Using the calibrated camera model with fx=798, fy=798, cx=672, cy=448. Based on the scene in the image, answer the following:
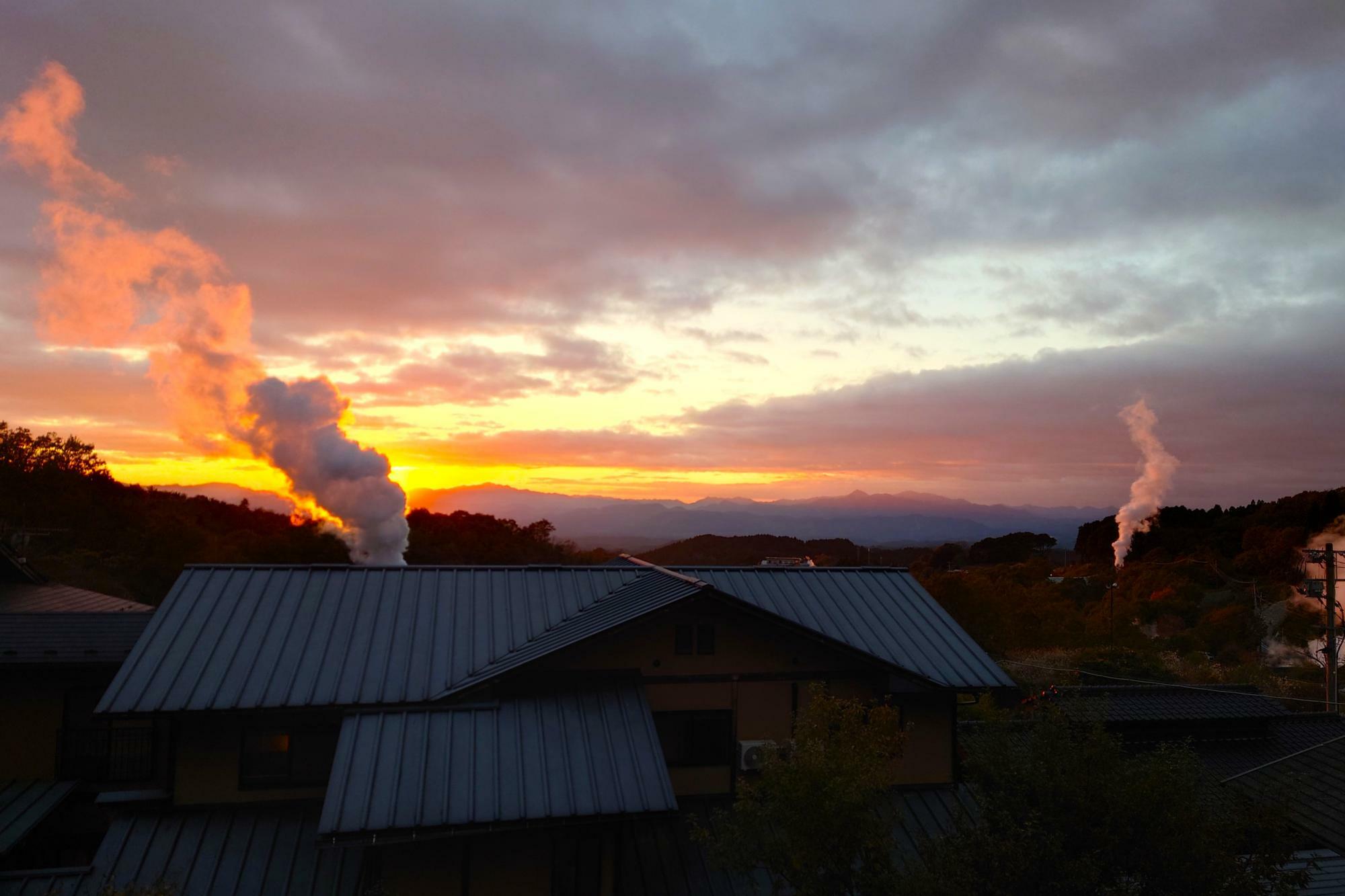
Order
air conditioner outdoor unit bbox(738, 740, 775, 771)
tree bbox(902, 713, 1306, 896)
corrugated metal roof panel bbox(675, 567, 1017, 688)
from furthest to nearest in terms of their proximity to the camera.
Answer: corrugated metal roof panel bbox(675, 567, 1017, 688) → air conditioner outdoor unit bbox(738, 740, 775, 771) → tree bbox(902, 713, 1306, 896)

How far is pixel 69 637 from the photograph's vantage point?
2169 centimetres

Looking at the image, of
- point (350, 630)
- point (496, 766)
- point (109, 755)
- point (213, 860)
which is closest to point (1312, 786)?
point (496, 766)

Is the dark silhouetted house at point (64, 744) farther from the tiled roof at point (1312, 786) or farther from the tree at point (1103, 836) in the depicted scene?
the tiled roof at point (1312, 786)

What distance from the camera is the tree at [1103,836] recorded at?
10.5 meters

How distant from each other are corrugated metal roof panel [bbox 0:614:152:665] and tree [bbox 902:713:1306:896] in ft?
63.9

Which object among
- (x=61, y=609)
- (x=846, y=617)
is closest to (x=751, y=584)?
(x=846, y=617)

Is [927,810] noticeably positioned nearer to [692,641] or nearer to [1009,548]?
[692,641]

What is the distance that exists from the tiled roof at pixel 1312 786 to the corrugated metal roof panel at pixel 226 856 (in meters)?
19.1

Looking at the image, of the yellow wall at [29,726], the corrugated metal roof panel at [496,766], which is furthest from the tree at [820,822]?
the yellow wall at [29,726]

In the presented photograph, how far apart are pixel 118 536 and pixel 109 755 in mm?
59311

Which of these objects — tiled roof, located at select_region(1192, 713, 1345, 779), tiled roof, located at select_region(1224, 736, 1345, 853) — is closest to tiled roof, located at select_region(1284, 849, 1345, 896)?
tiled roof, located at select_region(1224, 736, 1345, 853)

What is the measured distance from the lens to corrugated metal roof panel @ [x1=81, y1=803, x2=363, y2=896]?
46.1 feet

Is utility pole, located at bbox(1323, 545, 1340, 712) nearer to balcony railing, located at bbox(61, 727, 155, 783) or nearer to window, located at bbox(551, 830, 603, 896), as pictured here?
window, located at bbox(551, 830, 603, 896)

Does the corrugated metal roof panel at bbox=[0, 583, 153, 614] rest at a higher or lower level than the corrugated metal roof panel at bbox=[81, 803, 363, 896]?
higher
